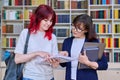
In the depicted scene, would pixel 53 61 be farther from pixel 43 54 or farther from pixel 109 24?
pixel 109 24

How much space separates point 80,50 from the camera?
71.8 inches

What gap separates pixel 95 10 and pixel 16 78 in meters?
3.35

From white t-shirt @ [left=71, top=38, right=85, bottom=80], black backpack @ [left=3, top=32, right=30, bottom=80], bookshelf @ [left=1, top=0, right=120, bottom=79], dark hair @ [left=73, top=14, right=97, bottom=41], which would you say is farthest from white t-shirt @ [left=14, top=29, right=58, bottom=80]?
bookshelf @ [left=1, top=0, right=120, bottom=79]

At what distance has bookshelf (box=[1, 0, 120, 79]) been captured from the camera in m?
4.64

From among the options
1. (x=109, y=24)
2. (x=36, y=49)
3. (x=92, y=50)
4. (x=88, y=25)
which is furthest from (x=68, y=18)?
(x=36, y=49)

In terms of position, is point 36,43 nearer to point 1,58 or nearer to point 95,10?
point 1,58

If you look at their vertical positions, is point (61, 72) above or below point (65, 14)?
below

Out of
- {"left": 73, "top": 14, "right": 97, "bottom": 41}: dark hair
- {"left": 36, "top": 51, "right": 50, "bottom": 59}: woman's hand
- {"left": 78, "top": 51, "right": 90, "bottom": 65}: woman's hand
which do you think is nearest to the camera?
{"left": 36, "top": 51, "right": 50, "bottom": 59}: woman's hand

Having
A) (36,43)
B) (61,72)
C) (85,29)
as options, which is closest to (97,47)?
(85,29)

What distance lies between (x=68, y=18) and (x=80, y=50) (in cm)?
301

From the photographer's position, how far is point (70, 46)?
1872mm

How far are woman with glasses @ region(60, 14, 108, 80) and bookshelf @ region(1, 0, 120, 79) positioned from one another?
2818 mm

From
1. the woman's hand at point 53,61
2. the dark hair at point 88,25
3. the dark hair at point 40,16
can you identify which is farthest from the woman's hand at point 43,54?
the dark hair at point 88,25

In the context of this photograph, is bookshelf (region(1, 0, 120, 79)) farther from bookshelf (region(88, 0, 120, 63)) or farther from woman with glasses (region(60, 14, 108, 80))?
woman with glasses (region(60, 14, 108, 80))
